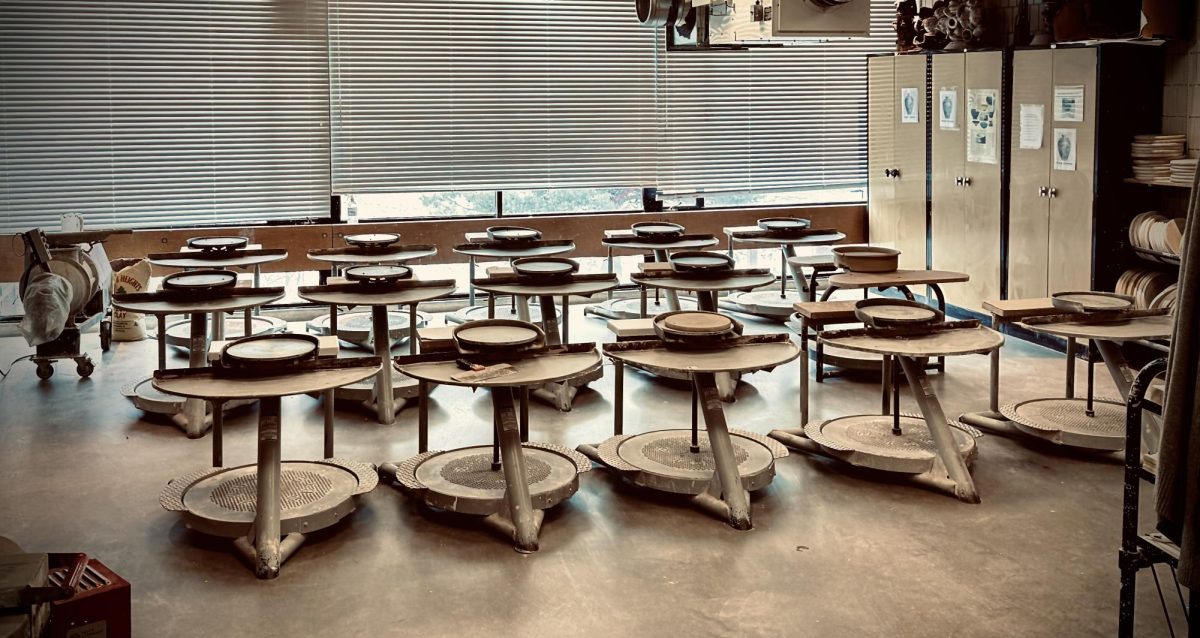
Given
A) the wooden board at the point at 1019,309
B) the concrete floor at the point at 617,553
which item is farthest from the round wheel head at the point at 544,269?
the wooden board at the point at 1019,309

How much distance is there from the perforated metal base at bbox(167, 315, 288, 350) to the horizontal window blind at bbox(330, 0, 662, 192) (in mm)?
1322

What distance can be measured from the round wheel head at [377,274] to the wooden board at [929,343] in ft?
7.33

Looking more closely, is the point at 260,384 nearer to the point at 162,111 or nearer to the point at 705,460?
the point at 705,460

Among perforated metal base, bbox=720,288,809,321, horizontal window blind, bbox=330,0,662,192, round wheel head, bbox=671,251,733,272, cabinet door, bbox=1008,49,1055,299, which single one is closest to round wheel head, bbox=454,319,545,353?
round wheel head, bbox=671,251,733,272

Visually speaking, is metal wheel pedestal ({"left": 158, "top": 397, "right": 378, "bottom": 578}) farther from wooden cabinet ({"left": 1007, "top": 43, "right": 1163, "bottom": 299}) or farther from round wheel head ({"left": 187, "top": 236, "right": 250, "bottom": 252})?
wooden cabinet ({"left": 1007, "top": 43, "right": 1163, "bottom": 299})

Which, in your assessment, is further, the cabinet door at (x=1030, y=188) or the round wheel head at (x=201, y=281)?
the cabinet door at (x=1030, y=188)

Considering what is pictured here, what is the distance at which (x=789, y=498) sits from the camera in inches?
196

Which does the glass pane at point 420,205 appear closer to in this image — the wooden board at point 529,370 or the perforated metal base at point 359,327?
the perforated metal base at point 359,327

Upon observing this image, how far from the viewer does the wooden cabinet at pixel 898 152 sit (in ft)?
29.0

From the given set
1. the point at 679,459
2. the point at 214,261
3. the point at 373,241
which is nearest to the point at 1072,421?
the point at 679,459

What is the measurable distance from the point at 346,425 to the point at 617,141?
4.30m

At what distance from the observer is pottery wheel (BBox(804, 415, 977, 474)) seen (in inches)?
201

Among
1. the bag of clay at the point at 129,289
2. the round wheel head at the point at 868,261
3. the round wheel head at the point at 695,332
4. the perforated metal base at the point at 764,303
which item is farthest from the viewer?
the perforated metal base at the point at 764,303

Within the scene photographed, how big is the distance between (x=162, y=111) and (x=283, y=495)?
16.7ft
